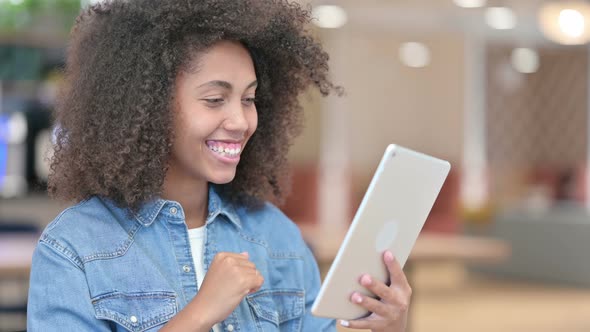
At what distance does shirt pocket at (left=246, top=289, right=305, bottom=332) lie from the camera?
1.57 metres

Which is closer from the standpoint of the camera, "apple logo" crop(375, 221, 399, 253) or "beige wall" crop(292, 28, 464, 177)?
"apple logo" crop(375, 221, 399, 253)

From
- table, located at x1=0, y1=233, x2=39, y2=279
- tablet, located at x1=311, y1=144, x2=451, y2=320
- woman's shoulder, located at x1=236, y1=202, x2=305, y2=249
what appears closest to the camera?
tablet, located at x1=311, y1=144, x2=451, y2=320

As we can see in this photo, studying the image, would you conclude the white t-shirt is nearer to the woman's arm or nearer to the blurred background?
the woman's arm

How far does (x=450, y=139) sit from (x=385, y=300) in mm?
9202

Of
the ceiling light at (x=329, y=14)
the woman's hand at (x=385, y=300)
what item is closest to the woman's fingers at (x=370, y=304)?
the woman's hand at (x=385, y=300)

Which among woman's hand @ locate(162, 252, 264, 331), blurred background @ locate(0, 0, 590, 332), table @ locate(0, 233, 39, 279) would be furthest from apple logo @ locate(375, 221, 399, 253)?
blurred background @ locate(0, 0, 590, 332)

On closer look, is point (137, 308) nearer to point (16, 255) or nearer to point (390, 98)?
point (16, 255)

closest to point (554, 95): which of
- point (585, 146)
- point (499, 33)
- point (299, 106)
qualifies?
point (585, 146)

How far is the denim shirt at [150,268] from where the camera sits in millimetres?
1337

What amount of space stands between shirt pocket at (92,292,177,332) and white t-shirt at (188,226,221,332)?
10cm

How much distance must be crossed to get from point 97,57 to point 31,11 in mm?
5879

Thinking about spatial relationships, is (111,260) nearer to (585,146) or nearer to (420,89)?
(420,89)

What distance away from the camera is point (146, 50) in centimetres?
148

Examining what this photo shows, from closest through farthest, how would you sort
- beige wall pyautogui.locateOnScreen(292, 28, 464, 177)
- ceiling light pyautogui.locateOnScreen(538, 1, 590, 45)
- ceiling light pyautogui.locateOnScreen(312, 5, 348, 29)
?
ceiling light pyautogui.locateOnScreen(538, 1, 590, 45)
ceiling light pyautogui.locateOnScreen(312, 5, 348, 29)
beige wall pyautogui.locateOnScreen(292, 28, 464, 177)
